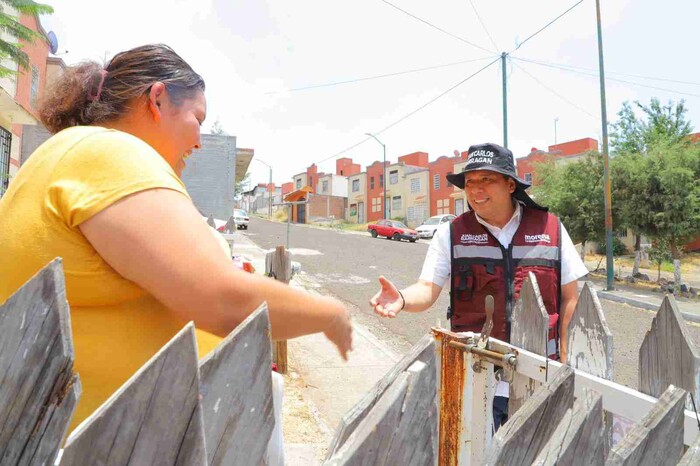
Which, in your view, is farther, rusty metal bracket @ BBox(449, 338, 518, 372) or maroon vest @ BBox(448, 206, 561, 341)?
maroon vest @ BBox(448, 206, 561, 341)

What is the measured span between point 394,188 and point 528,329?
52.5 m

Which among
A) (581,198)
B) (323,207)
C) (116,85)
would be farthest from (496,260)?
(323,207)

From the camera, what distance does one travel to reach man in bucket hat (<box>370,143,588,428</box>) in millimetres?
2376

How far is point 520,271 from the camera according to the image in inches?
94.3

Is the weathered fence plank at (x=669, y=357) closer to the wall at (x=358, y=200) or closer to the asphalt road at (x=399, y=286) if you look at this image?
the asphalt road at (x=399, y=286)

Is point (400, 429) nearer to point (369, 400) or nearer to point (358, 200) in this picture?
point (369, 400)

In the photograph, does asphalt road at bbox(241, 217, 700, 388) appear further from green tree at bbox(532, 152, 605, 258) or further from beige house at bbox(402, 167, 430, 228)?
beige house at bbox(402, 167, 430, 228)

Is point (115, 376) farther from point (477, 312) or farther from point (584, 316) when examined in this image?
point (477, 312)

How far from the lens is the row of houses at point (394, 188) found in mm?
42988

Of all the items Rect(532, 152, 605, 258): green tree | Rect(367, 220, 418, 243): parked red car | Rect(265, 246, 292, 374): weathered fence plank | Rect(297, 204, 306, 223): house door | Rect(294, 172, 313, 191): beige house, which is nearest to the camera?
Rect(265, 246, 292, 374): weathered fence plank

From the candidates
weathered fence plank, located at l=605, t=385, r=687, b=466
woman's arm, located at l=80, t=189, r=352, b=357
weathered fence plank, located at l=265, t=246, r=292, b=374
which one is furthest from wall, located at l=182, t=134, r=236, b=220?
weathered fence plank, located at l=605, t=385, r=687, b=466

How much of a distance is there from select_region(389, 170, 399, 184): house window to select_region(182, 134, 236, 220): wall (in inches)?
1654

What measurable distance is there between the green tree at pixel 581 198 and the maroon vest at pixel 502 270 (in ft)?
49.4

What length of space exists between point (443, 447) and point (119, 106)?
1854mm
